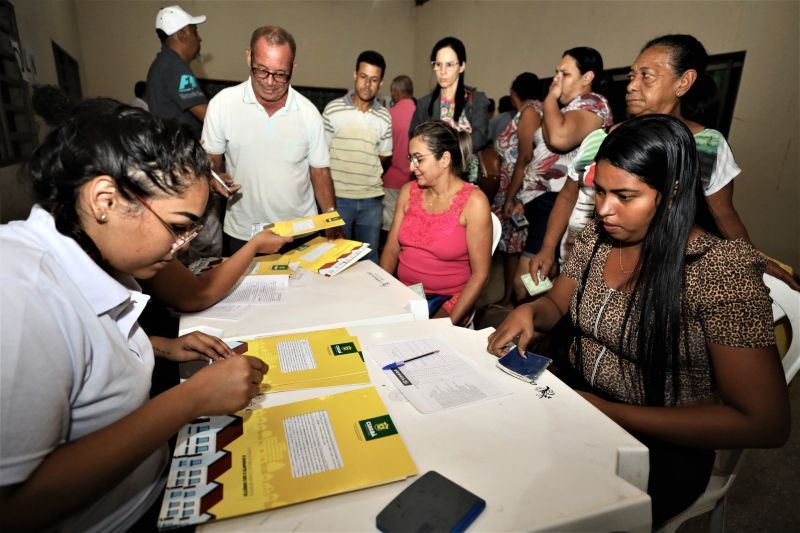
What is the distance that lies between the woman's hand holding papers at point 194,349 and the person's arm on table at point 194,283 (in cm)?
21

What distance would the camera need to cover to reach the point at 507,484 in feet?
2.49

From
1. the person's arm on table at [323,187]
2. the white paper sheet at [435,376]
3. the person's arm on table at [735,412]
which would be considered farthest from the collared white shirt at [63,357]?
the person's arm on table at [323,187]

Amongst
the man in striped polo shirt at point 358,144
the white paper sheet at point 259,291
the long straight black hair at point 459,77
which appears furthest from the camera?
the man in striped polo shirt at point 358,144

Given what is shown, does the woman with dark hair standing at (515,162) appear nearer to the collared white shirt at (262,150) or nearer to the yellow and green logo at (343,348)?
the collared white shirt at (262,150)

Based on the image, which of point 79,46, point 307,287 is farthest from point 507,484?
point 79,46

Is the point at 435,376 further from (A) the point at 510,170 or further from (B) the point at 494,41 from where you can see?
(B) the point at 494,41

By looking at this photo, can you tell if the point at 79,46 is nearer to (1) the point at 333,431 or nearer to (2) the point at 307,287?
(2) the point at 307,287

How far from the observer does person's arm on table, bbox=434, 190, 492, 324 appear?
1936mm

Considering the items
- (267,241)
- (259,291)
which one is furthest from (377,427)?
(267,241)

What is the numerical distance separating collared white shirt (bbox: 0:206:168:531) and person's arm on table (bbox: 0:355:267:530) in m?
0.03

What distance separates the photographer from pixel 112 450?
664 mm

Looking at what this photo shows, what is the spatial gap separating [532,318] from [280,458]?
2.78 feet

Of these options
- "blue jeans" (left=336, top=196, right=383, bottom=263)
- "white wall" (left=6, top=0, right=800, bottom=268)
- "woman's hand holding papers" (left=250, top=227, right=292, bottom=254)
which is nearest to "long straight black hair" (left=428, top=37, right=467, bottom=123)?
"blue jeans" (left=336, top=196, right=383, bottom=263)

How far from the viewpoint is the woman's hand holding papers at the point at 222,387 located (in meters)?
0.78
